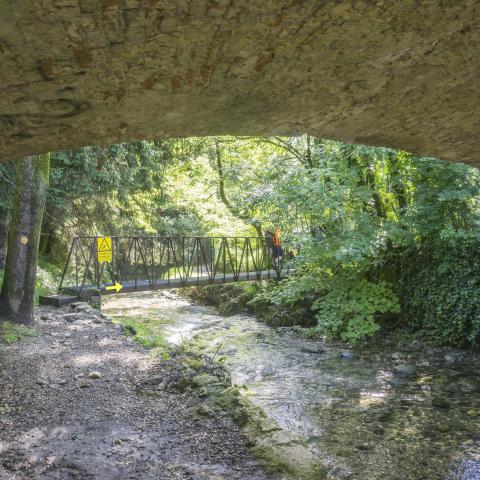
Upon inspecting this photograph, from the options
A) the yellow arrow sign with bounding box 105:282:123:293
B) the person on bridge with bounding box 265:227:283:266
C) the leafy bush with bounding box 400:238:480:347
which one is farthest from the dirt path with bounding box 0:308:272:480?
the person on bridge with bounding box 265:227:283:266

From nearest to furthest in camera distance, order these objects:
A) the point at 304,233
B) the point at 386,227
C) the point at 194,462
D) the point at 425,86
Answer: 1. the point at 425,86
2. the point at 194,462
3. the point at 386,227
4. the point at 304,233

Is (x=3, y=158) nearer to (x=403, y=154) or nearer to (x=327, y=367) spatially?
(x=327, y=367)

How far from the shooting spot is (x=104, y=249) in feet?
29.1

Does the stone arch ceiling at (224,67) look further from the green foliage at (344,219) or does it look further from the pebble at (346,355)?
the pebble at (346,355)

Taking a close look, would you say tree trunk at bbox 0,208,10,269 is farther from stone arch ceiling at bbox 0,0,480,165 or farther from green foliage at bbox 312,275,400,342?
stone arch ceiling at bbox 0,0,480,165

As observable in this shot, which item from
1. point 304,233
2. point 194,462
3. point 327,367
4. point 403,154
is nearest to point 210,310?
point 304,233

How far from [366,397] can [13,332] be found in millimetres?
4799

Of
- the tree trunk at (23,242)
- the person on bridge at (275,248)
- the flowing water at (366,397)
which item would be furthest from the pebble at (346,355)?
the tree trunk at (23,242)

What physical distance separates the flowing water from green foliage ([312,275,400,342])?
378 millimetres

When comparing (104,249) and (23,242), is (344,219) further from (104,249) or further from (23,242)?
(23,242)

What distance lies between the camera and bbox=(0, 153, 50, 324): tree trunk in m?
6.62

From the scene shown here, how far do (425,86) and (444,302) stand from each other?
22.5ft

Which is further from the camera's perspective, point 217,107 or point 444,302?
point 444,302

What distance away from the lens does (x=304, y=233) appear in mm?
8820
